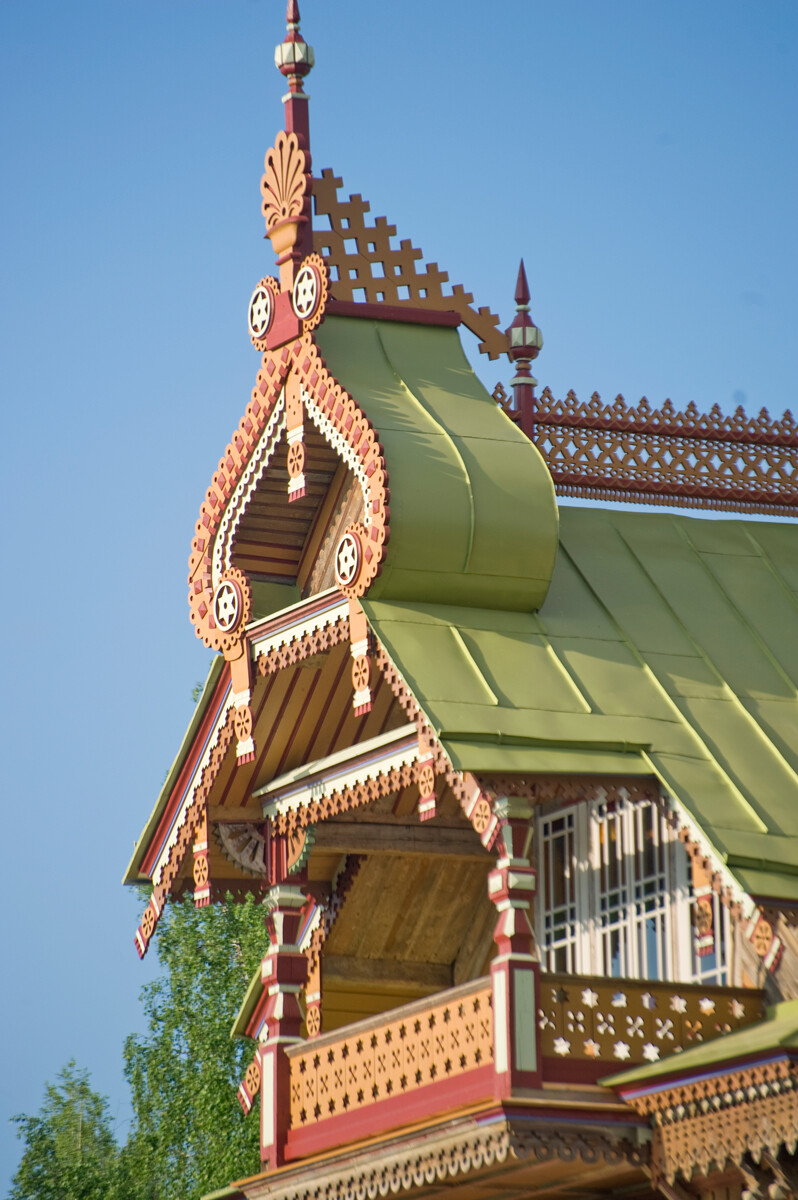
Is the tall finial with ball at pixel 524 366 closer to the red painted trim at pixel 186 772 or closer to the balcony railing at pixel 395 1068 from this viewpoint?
the red painted trim at pixel 186 772

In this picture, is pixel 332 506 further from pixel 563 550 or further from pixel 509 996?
pixel 509 996

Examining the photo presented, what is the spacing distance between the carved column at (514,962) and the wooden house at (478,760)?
0.06ft

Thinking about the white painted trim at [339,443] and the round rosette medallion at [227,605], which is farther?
the round rosette medallion at [227,605]

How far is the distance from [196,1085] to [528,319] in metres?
15.6

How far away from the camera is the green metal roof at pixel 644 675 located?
14.5 metres

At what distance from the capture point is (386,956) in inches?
730

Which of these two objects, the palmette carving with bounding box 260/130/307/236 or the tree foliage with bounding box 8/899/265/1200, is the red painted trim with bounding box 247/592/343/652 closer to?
the palmette carving with bounding box 260/130/307/236

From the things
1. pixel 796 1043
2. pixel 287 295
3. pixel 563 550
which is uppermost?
pixel 287 295

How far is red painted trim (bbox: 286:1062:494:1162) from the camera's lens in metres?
14.3

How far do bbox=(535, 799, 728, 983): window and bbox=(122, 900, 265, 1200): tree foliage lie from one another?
1396 cm

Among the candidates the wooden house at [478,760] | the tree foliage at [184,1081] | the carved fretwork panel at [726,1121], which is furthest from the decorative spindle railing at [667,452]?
the tree foliage at [184,1081]

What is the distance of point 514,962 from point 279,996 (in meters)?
3.15

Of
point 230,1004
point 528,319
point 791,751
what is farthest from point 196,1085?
point 791,751

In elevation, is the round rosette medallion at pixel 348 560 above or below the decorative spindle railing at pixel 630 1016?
above
